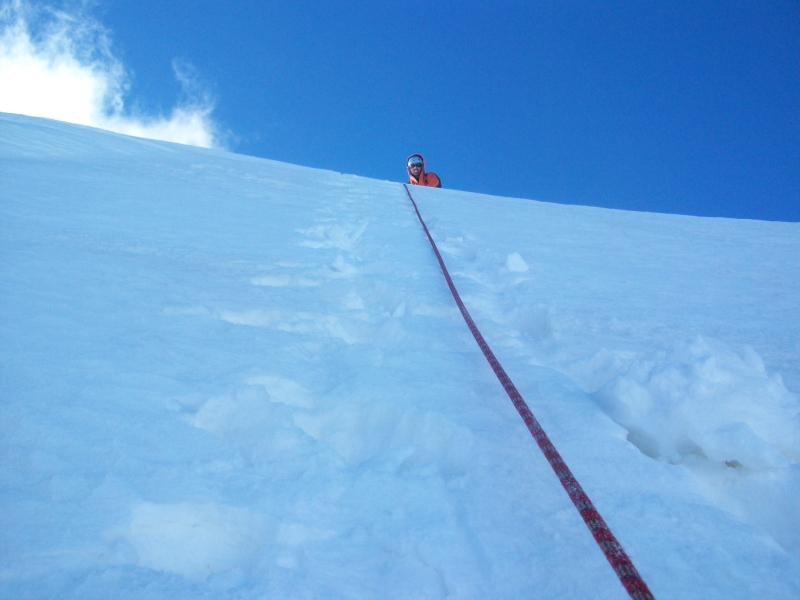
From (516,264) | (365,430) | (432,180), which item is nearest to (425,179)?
(432,180)

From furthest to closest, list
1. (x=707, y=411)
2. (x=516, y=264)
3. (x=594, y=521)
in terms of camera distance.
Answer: (x=516, y=264), (x=707, y=411), (x=594, y=521)

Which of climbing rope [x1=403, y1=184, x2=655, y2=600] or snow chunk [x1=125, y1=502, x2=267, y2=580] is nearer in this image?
climbing rope [x1=403, y1=184, x2=655, y2=600]

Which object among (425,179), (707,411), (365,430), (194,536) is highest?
(425,179)

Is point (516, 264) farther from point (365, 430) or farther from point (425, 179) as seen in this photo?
point (425, 179)

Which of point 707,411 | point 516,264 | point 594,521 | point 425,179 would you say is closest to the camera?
point 594,521

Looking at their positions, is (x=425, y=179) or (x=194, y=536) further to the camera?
(x=425, y=179)

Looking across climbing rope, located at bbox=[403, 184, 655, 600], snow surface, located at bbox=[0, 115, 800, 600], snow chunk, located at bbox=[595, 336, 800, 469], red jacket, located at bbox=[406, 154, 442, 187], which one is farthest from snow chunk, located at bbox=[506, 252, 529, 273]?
red jacket, located at bbox=[406, 154, 442, 187]

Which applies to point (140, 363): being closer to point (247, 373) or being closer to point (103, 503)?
point (247, 373)

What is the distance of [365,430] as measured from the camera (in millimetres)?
1264

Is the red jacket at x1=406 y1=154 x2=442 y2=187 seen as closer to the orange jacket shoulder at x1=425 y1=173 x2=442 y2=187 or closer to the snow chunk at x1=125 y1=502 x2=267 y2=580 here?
the orange jacket shoulder at x1=425 y1=173 x2=442 y2=187

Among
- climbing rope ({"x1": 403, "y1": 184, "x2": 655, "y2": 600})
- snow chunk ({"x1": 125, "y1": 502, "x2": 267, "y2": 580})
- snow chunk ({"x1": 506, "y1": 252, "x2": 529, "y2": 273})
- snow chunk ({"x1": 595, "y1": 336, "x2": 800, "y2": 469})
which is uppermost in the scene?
snow chunk ({"x1": 506, "y1": 252, "x2": 529, "y2": 273})

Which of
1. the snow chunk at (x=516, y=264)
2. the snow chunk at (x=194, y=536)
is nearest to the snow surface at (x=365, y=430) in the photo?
the snow chunk at (x=194, y=536)

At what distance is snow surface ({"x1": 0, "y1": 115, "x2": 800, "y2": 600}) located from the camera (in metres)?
0.84

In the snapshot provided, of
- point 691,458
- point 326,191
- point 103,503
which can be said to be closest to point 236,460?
point 103,503
